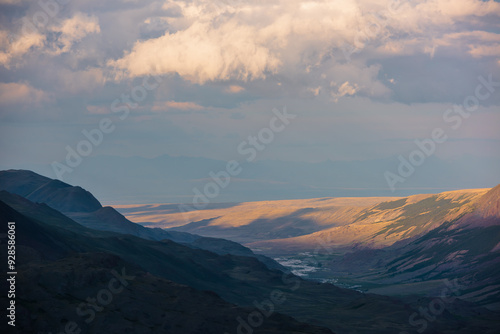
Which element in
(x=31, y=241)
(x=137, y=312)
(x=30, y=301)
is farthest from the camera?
(x=31, y=241)

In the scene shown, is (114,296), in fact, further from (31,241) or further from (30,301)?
(31,241)

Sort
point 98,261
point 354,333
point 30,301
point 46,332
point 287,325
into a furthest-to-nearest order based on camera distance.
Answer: point 354,333
point 98,261
point 287,325
point 30,301
point 46,332

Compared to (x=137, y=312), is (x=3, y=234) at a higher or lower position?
higher

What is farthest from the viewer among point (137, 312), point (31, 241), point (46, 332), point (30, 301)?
point (31, 241)

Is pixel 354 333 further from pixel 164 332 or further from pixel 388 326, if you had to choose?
pixel 164 332

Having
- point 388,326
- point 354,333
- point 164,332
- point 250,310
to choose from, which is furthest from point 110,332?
point 388,326

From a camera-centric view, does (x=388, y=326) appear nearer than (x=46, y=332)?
No

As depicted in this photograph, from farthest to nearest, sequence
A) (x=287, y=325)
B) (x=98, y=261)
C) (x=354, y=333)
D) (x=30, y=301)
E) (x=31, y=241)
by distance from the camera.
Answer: (x=354, y=333)
(x=31, y=241)
(x=98, y=261)
(x=287, y=325)
(x=30, y=301)

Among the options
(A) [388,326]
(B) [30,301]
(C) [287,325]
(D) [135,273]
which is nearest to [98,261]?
(D) [135,273]

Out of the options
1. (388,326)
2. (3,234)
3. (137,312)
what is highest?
(3,234)
